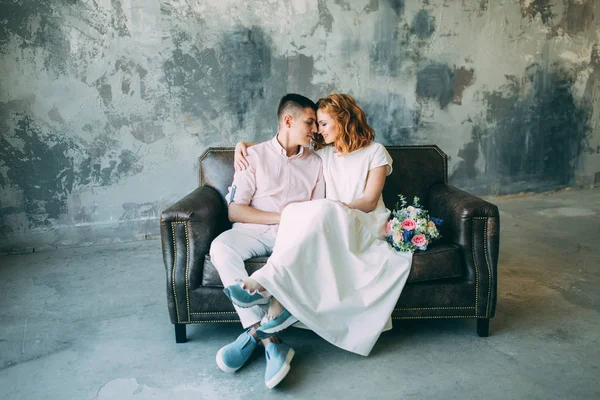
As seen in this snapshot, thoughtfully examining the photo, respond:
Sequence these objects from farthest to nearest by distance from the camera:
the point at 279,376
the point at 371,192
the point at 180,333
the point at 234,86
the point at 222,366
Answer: the point at 234,86, the point at 371,192, the point at 180,333, the point at 222,366, the point at 279,376

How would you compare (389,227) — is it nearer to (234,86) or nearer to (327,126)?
(327,126)

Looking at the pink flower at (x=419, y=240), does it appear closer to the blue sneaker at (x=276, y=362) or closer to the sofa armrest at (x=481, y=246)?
the sofa armrest at (x=481, y=246)

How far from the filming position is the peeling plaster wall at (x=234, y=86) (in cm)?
419

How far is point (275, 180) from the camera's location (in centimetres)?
289

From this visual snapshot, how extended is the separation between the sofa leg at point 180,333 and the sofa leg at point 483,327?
1446mm

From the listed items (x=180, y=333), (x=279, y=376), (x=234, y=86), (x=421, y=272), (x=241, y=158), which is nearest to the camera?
(x=279, y=376)

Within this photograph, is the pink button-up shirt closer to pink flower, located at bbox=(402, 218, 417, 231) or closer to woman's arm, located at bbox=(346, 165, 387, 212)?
woman's arm, located at bbox=(346, 165, 387, 212)

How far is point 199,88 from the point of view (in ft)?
14.9

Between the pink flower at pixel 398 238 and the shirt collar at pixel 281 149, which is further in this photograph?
the shirt collar at pixel 281 149

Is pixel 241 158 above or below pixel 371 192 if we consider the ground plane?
above

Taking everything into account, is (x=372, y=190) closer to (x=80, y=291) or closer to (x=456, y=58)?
(x=80, y=291)

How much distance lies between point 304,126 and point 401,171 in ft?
2.26

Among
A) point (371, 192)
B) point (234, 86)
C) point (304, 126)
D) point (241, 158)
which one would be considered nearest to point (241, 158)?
point (241, 158)

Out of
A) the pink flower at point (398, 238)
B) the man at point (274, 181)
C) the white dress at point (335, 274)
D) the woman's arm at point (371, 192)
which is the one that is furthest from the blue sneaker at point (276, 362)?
the woman's arm at point (371, 192)
